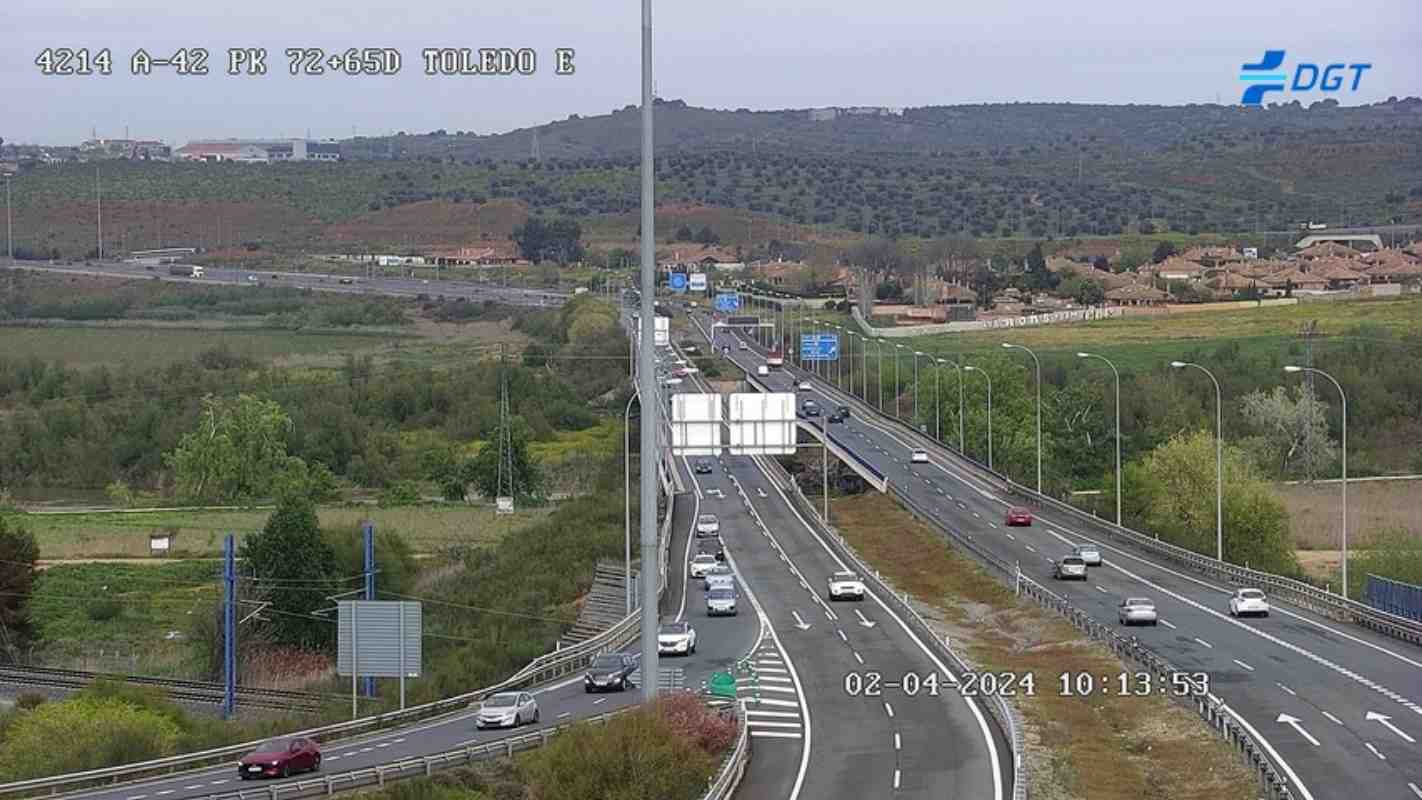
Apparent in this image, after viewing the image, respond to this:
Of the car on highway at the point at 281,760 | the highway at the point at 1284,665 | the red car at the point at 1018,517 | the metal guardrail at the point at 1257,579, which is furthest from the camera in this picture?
the red car at the point at 1018,517

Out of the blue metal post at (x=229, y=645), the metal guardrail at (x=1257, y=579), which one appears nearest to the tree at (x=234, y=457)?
the metal guardrail at (x=1257, y=579)

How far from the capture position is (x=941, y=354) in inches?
5133

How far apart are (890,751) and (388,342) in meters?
128

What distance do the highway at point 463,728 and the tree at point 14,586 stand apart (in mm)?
19973

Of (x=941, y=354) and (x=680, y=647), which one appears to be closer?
(x=680, y=647)

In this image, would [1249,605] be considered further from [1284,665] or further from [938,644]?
[938,644]

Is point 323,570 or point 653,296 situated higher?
point 653,296

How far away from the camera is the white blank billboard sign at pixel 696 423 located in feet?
133

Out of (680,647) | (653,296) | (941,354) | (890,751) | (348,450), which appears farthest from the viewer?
(941,354)

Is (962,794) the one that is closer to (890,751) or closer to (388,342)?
(890,751)

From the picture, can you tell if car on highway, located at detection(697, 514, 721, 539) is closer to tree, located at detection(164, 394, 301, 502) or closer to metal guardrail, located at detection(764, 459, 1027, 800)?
metal guardrail, located at detection(764, 459, 1027, 800)

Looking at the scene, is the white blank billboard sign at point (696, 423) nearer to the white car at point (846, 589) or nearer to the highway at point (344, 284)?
the white car at point (846, 589)

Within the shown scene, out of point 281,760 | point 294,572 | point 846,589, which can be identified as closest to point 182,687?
point 294,572

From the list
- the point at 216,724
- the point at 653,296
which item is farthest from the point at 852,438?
the point at 653,296
